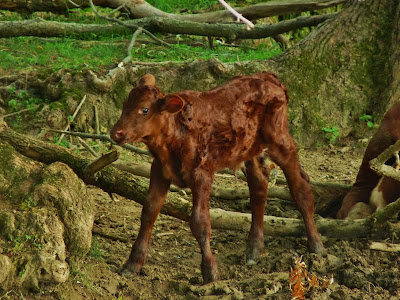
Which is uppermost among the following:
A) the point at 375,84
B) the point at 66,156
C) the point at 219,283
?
the point at 375,84

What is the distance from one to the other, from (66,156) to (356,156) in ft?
15.0

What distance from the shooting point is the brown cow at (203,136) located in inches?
208

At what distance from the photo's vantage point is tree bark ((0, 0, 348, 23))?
12141 millimetres

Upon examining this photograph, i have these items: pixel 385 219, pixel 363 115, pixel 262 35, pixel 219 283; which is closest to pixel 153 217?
pixel 219 283

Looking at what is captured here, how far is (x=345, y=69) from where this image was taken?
10141mm

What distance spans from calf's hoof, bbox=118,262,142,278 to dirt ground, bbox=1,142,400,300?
1.9 inches

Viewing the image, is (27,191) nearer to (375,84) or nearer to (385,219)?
(385,219)

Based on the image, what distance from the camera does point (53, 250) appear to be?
17.2ft

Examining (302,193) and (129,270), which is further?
(302,193)

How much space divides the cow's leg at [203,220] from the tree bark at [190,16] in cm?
716

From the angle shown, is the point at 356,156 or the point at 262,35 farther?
the point at 262,35

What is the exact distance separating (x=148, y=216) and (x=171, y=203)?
69 centimetres

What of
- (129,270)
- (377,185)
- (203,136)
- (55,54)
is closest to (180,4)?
(55,54)

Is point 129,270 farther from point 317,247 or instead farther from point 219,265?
point 317,247
